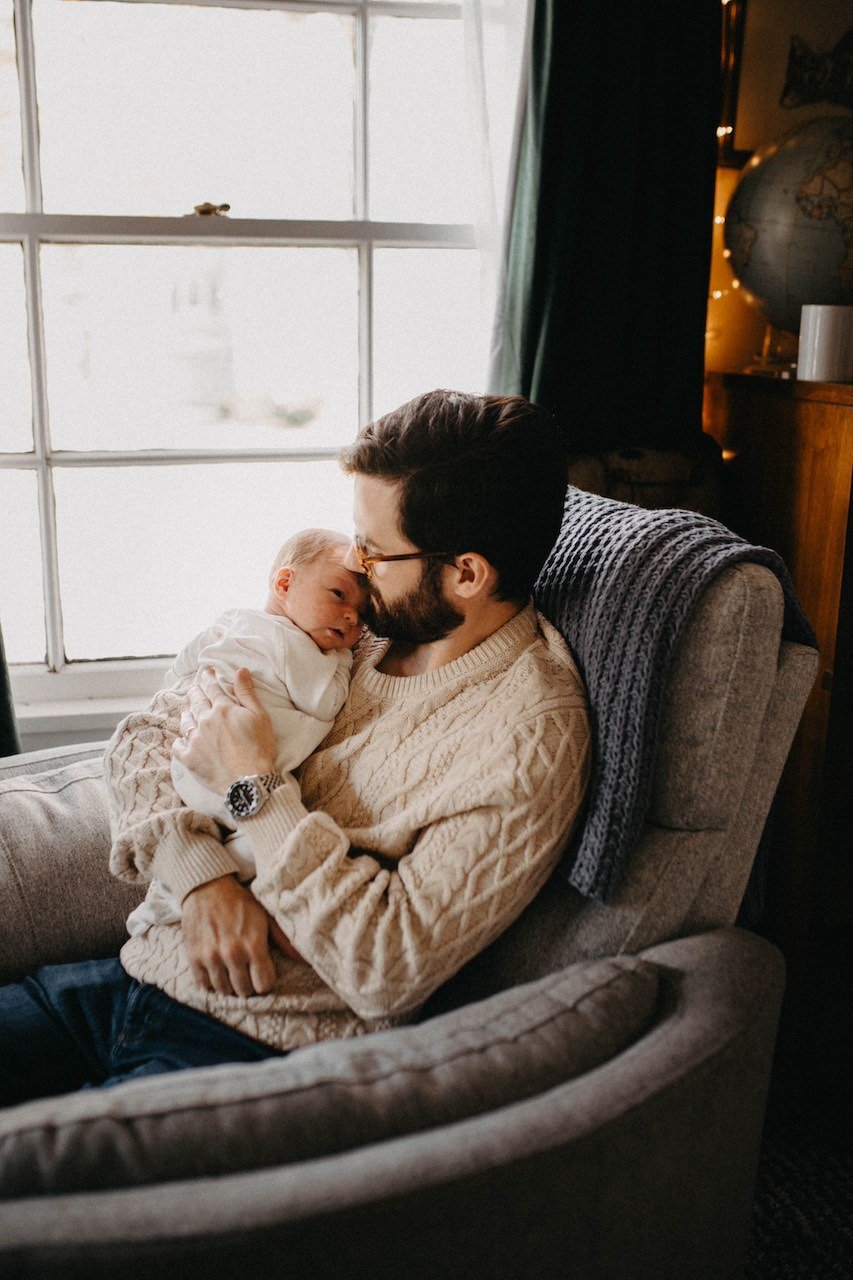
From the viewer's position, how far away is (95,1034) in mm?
1363

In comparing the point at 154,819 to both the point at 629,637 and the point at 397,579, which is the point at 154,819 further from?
the point at 629,637

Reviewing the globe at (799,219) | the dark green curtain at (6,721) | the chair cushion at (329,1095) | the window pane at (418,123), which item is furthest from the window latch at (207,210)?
the chair cushion at (329,1095)

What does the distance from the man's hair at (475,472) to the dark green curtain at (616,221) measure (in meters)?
0.89

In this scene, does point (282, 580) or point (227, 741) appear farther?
point (282, 580)

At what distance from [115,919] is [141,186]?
152 cm

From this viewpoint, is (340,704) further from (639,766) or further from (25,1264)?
(25,1264)

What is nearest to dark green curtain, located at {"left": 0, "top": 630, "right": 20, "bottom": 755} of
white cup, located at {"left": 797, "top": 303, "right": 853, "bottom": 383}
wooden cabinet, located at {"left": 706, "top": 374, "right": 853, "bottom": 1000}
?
wooden cabinet, located at {"left": 706, "top": 374, "right": 853, "bottom": 1000}

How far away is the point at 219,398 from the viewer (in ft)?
8.00

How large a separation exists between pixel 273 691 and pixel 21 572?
3.89ft

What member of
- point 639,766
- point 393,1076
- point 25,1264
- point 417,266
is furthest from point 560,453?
point 417,266

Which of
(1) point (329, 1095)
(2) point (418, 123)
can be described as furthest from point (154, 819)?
(2) point (418, 123)

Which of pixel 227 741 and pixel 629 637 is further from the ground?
pixel 629 637

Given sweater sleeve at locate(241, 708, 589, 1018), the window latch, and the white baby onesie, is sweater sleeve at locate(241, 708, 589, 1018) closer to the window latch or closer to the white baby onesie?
the white baby onesie

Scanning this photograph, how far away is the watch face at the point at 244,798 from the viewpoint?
1.27m
